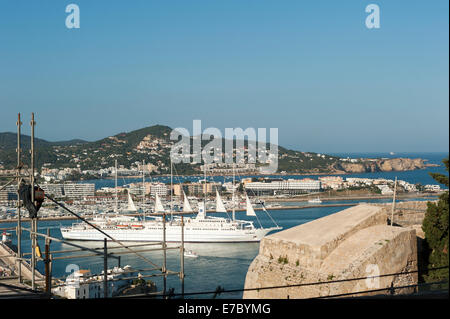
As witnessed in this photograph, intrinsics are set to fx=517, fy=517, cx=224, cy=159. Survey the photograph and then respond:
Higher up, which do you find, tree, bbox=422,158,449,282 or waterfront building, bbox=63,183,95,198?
tree, bbox=422,158,449,282

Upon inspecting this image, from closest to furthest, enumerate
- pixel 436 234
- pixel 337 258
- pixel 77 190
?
pixel 337 258 → pixel 436 234 → pixel 77 190

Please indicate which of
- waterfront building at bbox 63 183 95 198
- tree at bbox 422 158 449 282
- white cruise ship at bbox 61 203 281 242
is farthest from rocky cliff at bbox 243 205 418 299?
waterfront building at bbox 63 183 95 198

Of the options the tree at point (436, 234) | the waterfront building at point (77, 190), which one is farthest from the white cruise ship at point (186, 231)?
the tree at point (436, 234)

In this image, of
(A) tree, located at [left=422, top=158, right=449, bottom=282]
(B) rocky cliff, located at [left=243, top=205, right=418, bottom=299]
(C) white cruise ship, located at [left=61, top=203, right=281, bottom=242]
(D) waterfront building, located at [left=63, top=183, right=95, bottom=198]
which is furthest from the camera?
(D) waterfront building, located at [left=63, top=183, right=95, bottom=198]

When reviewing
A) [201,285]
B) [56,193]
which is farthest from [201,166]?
[201,285]

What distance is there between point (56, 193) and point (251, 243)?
20.2 metres

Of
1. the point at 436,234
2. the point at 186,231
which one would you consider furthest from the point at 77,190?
the point at 436,234

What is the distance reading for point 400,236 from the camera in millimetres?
6340

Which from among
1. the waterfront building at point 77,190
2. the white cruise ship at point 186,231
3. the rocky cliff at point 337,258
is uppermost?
the rocky cliff at point 337,258

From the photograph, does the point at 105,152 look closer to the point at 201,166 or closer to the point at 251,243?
the point at 201,166

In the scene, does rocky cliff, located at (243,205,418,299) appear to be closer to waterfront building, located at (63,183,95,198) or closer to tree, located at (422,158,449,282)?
tree, located at (422,158,449,282)

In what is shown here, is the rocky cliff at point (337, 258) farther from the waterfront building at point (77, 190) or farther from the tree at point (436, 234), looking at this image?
the waterfront building at point (77, 190)

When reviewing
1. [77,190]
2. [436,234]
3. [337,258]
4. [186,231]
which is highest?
[436,234]

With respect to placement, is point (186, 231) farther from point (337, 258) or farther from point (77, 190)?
point (337, 258)
